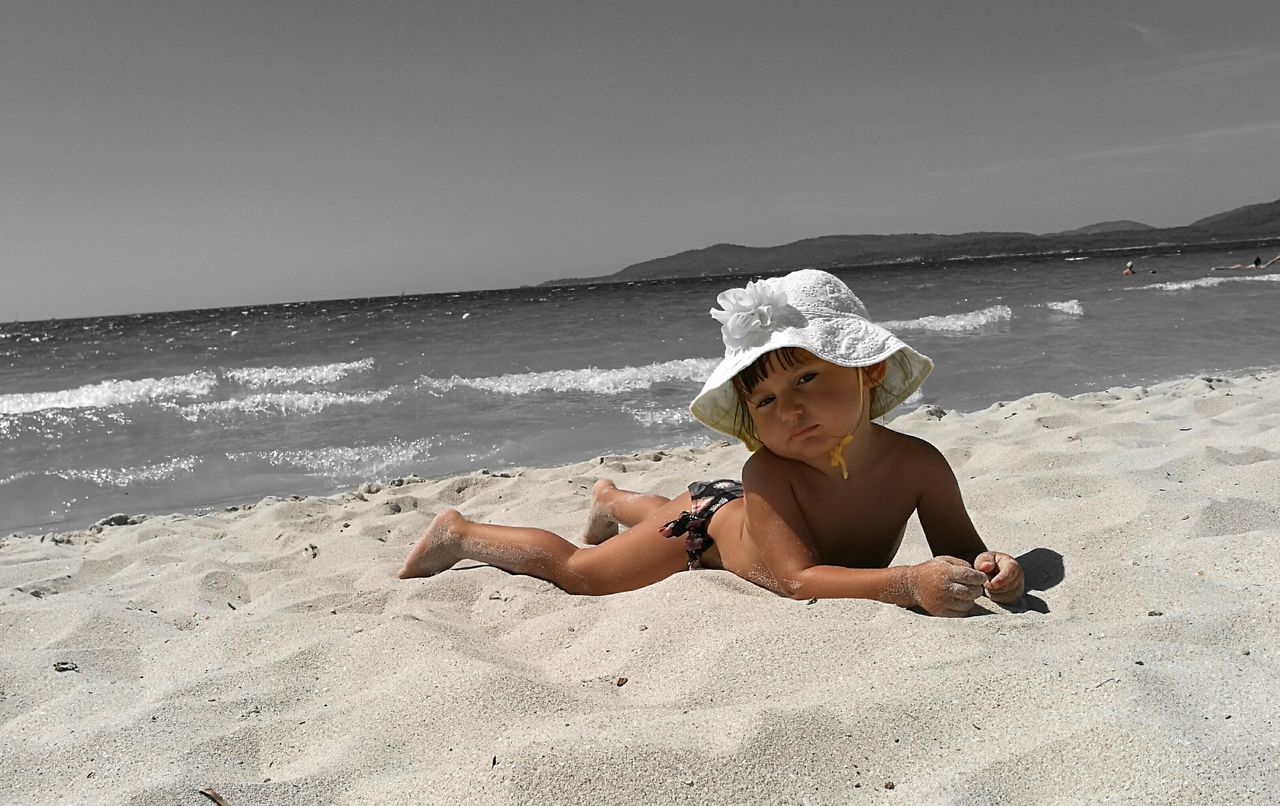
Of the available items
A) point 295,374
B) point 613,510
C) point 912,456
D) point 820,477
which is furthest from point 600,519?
point 295,374

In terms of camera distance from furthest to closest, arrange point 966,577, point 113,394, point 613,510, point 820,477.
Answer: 1. point 113,394
2. point 613,510
3. point 820,477
4. point 966,577

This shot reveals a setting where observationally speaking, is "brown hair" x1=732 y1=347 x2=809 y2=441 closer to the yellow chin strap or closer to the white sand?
the yellow chin strap

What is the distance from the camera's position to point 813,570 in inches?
85.9

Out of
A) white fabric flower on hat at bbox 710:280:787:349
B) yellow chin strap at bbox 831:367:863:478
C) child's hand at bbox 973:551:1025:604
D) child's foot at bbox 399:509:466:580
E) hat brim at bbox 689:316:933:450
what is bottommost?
child's foot at bbox 399:509:466:580

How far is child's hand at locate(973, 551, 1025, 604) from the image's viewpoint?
203cm

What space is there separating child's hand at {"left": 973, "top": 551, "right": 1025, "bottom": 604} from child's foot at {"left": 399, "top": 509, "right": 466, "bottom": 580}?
1.75m

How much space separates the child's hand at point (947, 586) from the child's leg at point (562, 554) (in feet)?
2.86

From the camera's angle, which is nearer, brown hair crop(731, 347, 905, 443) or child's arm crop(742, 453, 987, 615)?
child's arm crop(742, 453, 987, 615)

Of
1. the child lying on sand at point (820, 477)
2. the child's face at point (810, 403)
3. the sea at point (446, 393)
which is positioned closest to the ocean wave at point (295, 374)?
the sea at point (446, 393)

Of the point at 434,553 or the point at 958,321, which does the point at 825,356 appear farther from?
the point at 958,321

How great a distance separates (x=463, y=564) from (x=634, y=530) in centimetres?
74

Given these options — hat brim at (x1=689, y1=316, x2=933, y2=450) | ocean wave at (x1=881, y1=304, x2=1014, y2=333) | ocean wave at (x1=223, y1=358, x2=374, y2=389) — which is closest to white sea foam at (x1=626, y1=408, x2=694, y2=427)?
hat brim at (x1=689, y1=316, x2=933, y2=450)

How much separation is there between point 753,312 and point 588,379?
27.8 ft

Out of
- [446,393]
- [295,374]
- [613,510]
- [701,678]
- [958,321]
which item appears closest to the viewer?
[701,678]
